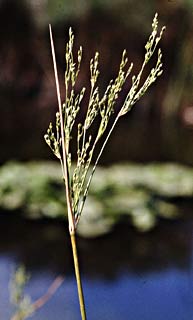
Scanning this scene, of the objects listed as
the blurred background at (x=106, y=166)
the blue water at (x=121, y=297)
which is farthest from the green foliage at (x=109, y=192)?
the blue water at (x=121, y=297)

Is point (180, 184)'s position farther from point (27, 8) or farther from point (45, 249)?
point (27, 8)

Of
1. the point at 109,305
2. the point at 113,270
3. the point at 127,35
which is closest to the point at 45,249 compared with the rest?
the point at 113,270

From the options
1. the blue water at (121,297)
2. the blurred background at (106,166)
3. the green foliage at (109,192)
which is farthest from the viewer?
the green foliage at (109,192)

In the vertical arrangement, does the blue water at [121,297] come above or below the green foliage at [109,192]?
below

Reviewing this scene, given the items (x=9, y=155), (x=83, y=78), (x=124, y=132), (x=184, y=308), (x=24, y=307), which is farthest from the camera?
(x=9, y=155)

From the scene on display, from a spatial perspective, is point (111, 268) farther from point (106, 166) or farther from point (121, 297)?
point (106, 166)

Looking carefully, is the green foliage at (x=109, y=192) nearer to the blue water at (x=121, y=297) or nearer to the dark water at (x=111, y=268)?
the dark water at (x=111, y=268)

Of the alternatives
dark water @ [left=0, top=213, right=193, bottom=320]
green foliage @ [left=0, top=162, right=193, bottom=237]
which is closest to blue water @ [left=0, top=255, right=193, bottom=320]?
dark water @ [left=0, top=213, right=193, bottom=320]

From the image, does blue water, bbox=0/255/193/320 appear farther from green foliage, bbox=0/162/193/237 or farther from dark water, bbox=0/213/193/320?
green foliage, bbox=0/162/193/237
